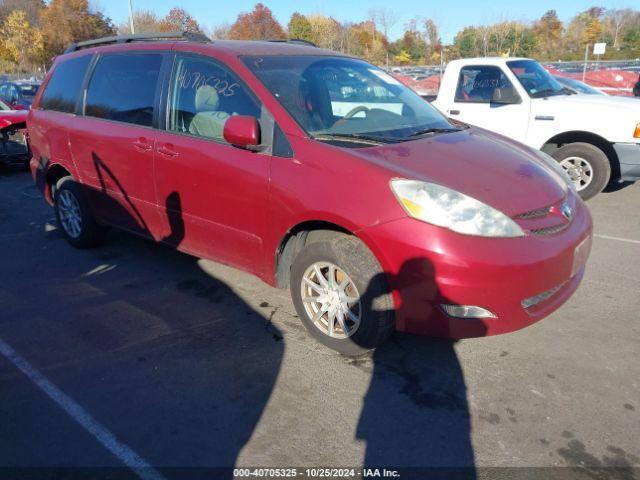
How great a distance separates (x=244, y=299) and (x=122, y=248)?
196 cm

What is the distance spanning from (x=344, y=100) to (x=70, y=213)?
10.3 ft

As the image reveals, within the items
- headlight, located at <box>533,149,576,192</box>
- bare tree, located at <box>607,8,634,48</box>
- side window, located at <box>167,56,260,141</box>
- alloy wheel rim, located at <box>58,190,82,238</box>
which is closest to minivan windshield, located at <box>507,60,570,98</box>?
headlight, located at <box>533,149,576,192</box>

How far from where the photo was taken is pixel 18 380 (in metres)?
3.17

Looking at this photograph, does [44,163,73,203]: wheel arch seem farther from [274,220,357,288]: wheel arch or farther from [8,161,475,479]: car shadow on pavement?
[274,220,357,288]: wheel arch

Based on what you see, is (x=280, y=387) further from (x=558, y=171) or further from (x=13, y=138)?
(x=13, y=138)

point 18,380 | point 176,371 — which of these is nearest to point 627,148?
point 176,371

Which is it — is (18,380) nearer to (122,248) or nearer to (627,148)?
(122,248)

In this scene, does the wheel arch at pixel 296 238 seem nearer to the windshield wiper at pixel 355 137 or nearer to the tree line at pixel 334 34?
the windshield wiper at pixel 355 137

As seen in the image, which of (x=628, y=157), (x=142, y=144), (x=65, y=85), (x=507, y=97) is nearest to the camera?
(x=142, y=144)

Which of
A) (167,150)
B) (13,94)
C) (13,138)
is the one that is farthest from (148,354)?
(13,94)

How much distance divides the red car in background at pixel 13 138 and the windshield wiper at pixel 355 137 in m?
8.14

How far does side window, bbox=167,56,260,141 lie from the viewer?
12.1 feet

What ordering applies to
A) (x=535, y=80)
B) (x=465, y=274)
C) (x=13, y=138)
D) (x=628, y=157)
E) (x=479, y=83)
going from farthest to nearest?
(x=13, y=138) → (x=479, y=83) → (x=535, y=80) → (x=628, y=157) → (x=465, y=274)

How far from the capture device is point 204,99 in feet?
12.8
